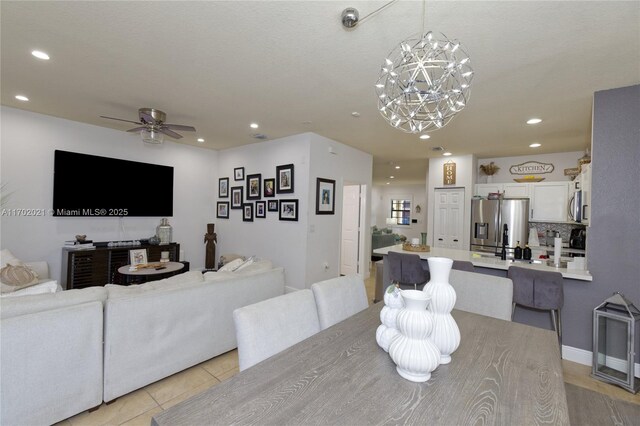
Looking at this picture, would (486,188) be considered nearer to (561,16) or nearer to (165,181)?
(561,16)

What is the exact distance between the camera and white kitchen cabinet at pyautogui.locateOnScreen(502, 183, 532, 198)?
16.8 feet

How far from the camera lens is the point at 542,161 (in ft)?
17.8

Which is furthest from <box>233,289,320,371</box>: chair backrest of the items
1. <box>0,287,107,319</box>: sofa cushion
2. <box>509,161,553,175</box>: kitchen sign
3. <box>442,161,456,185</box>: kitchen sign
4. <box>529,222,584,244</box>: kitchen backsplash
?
<box>509,161,553,175</box>: kitchen sign

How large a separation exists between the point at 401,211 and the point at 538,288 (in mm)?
9624

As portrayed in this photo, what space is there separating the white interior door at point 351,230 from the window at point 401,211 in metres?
6.30

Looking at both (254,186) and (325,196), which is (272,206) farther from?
(325,196)

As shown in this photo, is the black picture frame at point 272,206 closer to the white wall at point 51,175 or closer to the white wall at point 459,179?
the white wall at point 51,175

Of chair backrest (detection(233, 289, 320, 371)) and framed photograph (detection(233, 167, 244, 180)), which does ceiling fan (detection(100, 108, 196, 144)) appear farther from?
chair backrest (detection(233, 289, 320, 371))

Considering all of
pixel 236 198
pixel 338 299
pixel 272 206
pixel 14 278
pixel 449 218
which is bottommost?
pixel 14 278

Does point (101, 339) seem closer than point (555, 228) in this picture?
Yes

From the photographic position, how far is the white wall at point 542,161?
516cm

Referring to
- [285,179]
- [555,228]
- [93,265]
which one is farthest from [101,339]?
[555,228]

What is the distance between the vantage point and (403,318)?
104cm

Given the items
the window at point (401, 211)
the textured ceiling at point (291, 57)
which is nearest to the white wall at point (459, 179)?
the textured ceiling at point (291, 57)
